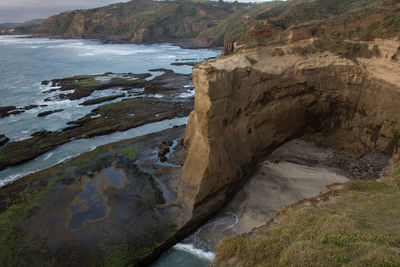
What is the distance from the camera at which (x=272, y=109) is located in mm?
21078

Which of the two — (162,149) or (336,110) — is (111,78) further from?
(336,110)

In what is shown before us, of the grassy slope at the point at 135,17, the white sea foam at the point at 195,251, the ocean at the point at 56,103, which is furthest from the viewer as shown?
the grassy slope at the point at 135,17

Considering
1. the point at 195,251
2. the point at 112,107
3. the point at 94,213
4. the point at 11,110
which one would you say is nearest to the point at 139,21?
the point at 11,110

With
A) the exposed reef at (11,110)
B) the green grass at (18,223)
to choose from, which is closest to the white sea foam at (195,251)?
the green grass at (18,223)

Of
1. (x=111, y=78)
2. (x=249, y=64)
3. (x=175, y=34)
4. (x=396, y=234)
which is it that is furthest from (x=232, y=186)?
(x=175, y=34)

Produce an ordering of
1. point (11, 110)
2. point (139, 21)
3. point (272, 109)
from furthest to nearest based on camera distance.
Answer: point (139, 21) < point (11, 110) < point (272, 109)

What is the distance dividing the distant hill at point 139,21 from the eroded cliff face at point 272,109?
125381mm

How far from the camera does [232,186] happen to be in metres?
17.6

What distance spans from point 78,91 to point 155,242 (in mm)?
40192

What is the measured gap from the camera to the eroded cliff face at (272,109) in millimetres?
16953

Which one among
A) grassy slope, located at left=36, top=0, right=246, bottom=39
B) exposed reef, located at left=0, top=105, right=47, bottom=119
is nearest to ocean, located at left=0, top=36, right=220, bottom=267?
exposed reef, located at left=0, top=105, right=47, bottom=119

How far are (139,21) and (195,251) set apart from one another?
15192 cm

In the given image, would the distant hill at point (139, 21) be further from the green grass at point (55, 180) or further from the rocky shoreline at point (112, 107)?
the green grass at point (55, 180)

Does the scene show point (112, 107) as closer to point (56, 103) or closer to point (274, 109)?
point (56, 103)
